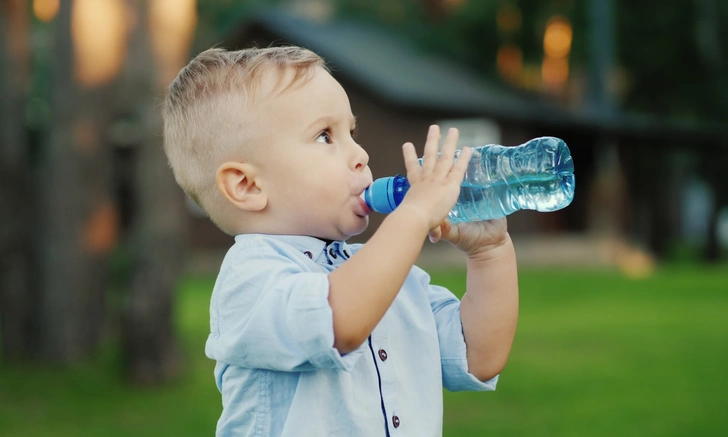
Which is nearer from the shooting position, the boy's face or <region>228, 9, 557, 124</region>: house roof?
the boy's face

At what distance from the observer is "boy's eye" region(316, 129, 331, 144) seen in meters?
2.04

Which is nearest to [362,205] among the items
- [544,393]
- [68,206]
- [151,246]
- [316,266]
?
[316,266]

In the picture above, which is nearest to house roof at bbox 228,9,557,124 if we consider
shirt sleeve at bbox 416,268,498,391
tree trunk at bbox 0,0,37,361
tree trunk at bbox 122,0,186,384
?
tree trunk at bbox 0,0,37,361

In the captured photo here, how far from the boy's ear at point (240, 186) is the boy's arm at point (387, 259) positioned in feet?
1.04

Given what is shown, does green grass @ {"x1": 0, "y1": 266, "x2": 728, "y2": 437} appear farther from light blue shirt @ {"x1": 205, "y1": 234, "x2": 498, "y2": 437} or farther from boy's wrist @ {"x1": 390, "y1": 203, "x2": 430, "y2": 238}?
boy's wrist @ {"x1": 390, "y1": 203, "x2": 430, "y2": 238}

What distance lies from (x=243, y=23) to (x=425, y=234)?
863 inches

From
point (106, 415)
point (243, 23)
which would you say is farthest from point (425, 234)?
point (243, 23)

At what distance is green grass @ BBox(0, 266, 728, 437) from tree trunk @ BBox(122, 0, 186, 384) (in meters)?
0.27

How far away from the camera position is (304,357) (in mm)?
1798

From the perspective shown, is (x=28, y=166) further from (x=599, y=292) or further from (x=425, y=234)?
(x=599, y=292)

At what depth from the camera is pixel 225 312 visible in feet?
6.42

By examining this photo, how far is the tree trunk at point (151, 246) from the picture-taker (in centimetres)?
776

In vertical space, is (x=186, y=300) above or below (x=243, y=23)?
below

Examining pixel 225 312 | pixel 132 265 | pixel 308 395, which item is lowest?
pixel 132 265
